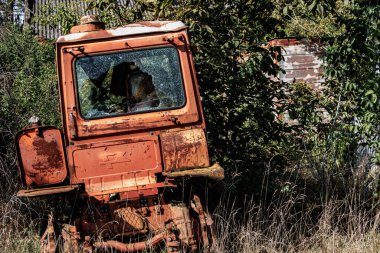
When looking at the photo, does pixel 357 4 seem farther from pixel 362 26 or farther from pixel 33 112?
pixel 33 112

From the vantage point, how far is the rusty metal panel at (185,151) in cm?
539

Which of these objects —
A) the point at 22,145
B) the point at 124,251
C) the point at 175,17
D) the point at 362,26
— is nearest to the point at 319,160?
the point at 362,26

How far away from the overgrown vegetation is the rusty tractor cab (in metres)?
0.98

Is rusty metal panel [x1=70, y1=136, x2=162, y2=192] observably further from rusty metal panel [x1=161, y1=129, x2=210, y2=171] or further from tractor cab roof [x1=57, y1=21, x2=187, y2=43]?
tractor cab roof [x1=57, y1=21, x2=187, y2=43]

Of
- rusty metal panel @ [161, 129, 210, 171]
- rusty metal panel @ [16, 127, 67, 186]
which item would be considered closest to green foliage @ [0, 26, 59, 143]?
rusty metal panel @ [16, 127, 67, 186]

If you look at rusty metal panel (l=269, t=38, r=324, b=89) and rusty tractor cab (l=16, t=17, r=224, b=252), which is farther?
rusty metal panel (l=269, t=38, r=324, b=89)

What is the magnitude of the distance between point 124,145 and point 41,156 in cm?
82

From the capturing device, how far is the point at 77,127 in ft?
18.2

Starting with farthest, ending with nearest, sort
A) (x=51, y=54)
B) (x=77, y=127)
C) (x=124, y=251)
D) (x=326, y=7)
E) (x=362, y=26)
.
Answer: (x=51, y=54)
(x=362, y=26)
(x=326, y=7)
(x=77, y=127)
(x=124, y=251)

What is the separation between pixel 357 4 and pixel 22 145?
4257 millimetres

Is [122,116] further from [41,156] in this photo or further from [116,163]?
[41,156]

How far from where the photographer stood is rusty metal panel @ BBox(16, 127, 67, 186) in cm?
547

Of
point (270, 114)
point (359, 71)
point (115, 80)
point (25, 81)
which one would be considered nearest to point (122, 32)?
point (115, 80)

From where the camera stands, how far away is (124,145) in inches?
215
